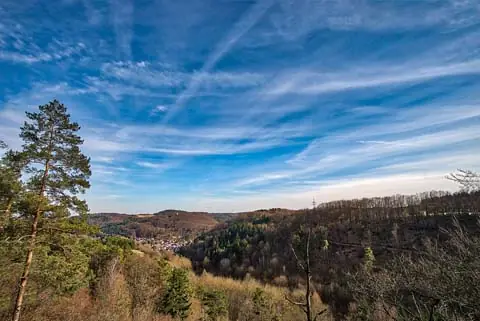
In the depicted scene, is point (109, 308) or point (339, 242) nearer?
point (109, 308)

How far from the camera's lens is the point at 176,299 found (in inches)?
1052

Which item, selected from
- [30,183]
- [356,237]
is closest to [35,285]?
[30,183]

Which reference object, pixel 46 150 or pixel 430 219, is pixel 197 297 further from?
pixel 430 219

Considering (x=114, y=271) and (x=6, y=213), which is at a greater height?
(x=6, y=213)

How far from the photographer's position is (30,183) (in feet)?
32.7

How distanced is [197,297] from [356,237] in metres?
70.1

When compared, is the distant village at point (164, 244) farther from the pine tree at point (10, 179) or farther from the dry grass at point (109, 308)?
the pine tree at point (10, 179)

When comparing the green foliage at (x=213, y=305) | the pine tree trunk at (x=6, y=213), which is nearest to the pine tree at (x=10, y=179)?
the pine tree trunk at (x=6, y=213)

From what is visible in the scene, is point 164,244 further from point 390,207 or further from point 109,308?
point 109,308

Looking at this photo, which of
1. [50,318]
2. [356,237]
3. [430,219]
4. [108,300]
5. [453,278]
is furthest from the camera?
[356,237]

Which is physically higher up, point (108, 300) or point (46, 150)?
point (46, 150)

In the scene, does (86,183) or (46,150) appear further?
(86,183)

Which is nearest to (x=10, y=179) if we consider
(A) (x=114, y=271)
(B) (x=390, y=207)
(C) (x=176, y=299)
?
(A) (x=114, y=271)

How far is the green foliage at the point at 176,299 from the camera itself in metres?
26.2
